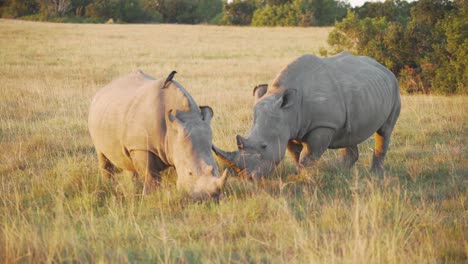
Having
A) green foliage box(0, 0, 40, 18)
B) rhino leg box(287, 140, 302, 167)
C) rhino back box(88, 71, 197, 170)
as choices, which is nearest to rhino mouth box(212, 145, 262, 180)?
rhino back box(88, 71, 197, 170)

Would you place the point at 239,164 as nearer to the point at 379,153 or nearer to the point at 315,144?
A: the point at 315,144

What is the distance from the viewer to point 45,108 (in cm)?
1130

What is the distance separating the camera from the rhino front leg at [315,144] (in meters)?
6.58

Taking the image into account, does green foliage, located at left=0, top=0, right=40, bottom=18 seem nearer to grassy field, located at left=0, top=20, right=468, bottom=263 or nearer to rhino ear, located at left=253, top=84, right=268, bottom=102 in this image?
grassy field, located at left=0, top=20, right=468, bottom=263

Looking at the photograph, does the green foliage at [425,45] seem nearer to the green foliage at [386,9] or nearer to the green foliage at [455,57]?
the green foliage at [455,57]

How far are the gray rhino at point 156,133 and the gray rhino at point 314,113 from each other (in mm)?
485

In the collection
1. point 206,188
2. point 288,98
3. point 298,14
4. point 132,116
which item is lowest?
point 206,188

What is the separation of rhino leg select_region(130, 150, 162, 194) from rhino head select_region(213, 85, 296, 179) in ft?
2.17

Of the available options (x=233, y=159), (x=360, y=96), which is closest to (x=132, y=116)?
(x=233, y=159)

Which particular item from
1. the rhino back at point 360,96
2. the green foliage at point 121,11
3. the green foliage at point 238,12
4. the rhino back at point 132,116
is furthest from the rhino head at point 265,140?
the green foliage at point 238,12

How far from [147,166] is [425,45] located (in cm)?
1066

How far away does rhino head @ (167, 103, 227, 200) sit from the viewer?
518cm

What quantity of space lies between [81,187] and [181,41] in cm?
2879

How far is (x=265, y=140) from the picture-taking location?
604cm
